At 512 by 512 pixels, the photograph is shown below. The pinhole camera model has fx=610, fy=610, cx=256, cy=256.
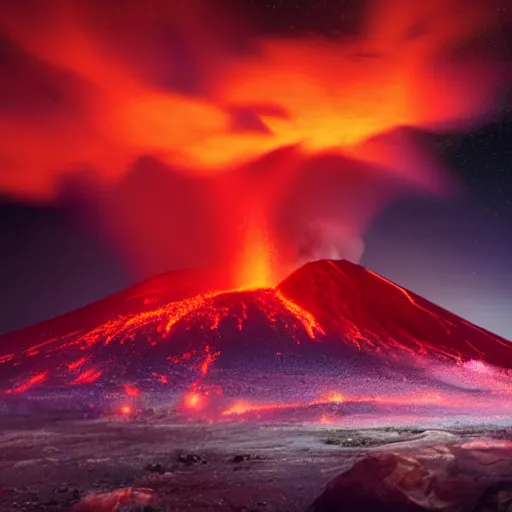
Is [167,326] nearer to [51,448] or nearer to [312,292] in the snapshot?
[312,292]

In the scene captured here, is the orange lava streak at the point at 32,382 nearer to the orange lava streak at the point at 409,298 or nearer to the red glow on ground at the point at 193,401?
the red glow on ground at the point at 193,401

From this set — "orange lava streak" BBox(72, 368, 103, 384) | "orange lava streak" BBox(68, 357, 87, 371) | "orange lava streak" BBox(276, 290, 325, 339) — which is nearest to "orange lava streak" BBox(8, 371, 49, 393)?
"orange lava streak" BBox(68, 357, 87, 371)

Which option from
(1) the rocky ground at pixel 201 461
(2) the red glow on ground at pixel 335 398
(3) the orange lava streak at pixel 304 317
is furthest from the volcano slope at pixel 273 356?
(1) the rocky ground at pixel 201 461

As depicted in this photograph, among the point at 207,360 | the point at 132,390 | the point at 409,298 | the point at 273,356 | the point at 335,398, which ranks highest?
the point at 409,298

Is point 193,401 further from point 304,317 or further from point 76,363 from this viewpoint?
point 304,317

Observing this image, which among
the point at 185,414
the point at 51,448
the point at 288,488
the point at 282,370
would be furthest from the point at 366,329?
the point at 288,488

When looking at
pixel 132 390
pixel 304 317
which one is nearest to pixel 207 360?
pixel 132 390
